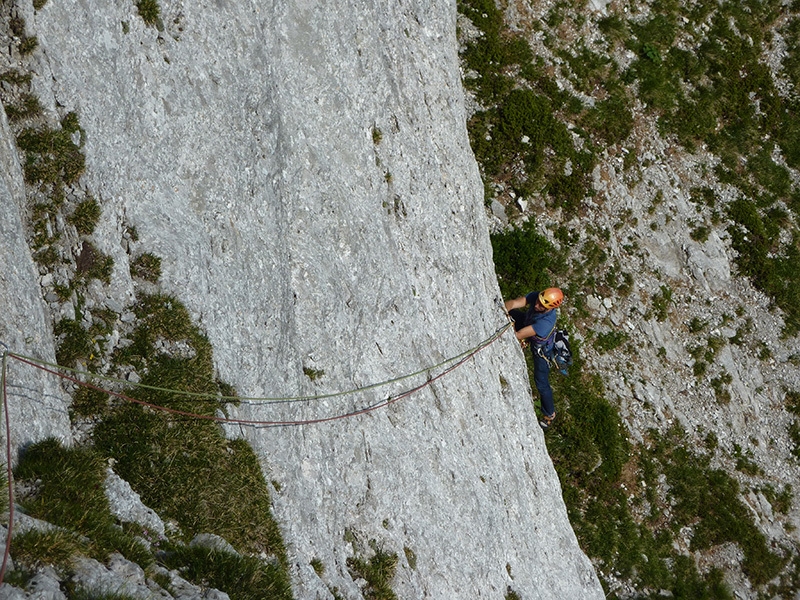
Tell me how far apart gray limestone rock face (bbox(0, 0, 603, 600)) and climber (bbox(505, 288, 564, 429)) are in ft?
4.02

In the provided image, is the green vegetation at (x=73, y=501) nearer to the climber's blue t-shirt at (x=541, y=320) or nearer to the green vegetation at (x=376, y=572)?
the green vegetation at (x=376, y=572)

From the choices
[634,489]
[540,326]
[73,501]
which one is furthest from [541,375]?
[73,501]

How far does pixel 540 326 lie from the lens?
1797cm

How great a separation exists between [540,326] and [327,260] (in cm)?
719

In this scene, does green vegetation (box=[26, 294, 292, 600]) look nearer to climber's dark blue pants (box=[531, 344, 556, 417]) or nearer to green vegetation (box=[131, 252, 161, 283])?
green vegetation (box=[131, 252, 161, 283])

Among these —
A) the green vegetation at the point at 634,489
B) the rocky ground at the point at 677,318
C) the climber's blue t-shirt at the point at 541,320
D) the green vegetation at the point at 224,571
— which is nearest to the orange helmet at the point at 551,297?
the climber's blue t-shirt at the point at 541,320

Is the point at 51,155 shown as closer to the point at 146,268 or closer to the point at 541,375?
the point at 146,268

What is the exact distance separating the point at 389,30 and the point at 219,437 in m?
10.4

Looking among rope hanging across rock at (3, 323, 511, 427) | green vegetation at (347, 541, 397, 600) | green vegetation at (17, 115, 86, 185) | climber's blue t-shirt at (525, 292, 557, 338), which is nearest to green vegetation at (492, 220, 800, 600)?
climber's blue t-shirt at (525, 292, 557, 338)

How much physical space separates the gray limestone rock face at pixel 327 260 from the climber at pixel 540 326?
1.22 m

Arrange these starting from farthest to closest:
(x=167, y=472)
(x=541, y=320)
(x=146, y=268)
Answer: (x=541, y=320) < (x=146, y=268) < (x=167, y=472)

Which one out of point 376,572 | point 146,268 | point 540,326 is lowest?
point 376,572

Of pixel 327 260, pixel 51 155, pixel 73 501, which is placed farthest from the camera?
pixel 327 260

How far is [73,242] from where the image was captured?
9672mm
